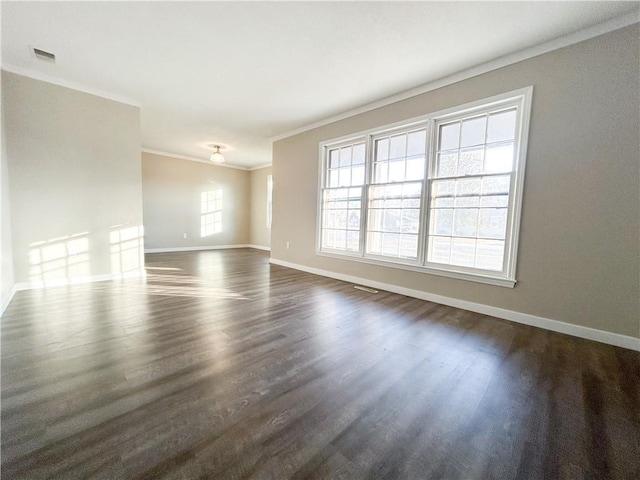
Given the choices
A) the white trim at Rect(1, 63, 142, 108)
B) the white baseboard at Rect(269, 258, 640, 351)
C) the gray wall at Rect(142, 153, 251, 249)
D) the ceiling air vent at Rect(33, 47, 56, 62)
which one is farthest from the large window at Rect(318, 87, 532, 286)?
the gray wall at Rect(142, 153, 251, 249)

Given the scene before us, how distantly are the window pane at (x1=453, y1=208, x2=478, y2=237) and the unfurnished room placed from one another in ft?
0.11

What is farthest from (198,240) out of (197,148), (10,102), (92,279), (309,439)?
(309,439)

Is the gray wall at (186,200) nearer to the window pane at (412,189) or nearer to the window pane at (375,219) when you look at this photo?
the window pane at (375,219)

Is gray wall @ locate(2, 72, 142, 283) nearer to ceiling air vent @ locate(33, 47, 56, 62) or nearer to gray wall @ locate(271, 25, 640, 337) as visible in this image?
ceiling air vent @ locate(33, 47, 56, 62)

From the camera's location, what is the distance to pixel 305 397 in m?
1.47

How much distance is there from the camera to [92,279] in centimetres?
387

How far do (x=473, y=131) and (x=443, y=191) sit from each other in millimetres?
760

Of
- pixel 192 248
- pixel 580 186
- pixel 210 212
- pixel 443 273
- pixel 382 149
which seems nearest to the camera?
pixel 580 186

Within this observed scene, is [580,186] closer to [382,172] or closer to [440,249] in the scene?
[440,249]

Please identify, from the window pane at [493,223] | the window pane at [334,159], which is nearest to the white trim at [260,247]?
the window pane at [334,159]

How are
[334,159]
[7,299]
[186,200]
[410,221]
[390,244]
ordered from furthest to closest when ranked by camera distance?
[186,200], [334,159], [390,244], [410,221], [7,299]

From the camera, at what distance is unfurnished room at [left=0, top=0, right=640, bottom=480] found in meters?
1.21

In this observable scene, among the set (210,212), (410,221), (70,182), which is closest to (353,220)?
(410,221)

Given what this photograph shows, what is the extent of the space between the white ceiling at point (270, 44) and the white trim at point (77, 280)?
272 cm
